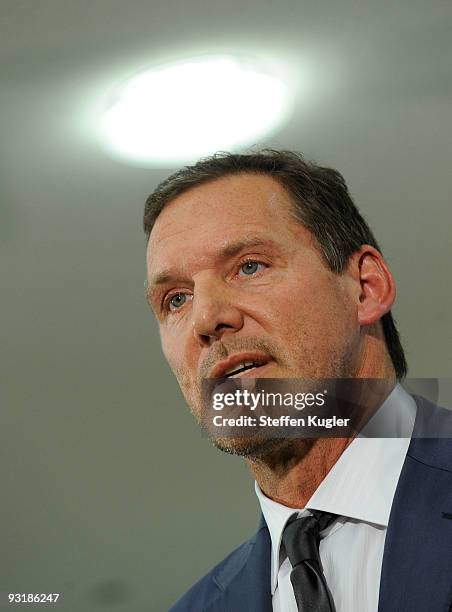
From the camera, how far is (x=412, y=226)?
0.99 m

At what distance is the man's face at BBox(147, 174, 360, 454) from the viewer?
86 centimetres

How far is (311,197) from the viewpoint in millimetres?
953

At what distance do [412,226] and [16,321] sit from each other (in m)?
0.57

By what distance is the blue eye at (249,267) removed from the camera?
→ 0.89 metres

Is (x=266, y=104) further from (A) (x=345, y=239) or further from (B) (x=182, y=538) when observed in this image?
(B) (x=182, y=538)

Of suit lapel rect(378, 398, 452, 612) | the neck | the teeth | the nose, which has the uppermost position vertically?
the nose

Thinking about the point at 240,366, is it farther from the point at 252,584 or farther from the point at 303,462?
the point at 252,584

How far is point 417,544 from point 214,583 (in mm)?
317

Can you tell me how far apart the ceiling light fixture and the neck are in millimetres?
366

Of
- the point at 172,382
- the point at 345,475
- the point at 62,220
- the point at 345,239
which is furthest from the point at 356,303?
the point at 62,220

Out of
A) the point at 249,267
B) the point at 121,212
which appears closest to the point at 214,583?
the point at 249,267

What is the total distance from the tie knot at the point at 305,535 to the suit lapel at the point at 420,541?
98 millimetres

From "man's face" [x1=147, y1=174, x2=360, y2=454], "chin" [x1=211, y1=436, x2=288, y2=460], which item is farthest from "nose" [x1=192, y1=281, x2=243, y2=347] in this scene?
"chin" [x1=211, y1=436, x2=288, y2=460]

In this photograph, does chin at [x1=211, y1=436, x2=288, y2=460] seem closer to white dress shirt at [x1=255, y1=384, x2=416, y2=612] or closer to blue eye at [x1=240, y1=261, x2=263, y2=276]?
white dress shirt at [x1=255, y1=384, x2=416, y2=612]
